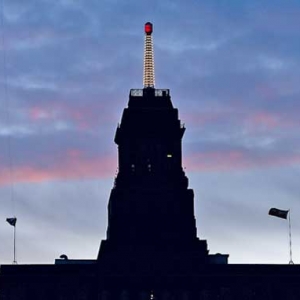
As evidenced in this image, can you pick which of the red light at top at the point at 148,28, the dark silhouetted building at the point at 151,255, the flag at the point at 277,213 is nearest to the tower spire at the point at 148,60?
the red light at top at the point at 148,28

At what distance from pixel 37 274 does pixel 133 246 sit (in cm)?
1451

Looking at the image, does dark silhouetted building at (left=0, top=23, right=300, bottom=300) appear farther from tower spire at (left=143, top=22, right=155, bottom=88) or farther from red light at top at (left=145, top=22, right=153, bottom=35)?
red light at top at (left=145, top=22, right=153, bottom=35)

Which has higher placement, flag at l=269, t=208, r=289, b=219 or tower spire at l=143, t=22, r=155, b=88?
tower spire at l=143, t=22, r=155, b=88

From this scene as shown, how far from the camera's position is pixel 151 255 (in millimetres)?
173000

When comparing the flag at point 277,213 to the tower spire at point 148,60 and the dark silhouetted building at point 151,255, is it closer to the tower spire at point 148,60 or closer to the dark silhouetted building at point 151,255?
the dark silhouetted building at point 151,255

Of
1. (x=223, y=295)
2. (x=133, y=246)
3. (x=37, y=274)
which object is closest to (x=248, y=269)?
(x=223, y=295)

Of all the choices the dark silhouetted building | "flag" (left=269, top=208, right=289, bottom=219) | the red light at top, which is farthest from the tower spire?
"flag" (left=269, top=208, right=289, bottom=219)

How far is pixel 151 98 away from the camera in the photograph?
184 meters

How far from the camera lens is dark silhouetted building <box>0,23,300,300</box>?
563ft

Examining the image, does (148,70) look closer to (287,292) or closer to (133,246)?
Result: (133,246)

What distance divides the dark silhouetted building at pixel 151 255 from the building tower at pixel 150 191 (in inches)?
5.8

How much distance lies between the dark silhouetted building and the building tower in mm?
146

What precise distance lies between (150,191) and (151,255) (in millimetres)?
10655

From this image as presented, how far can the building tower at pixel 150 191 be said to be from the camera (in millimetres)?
173875
